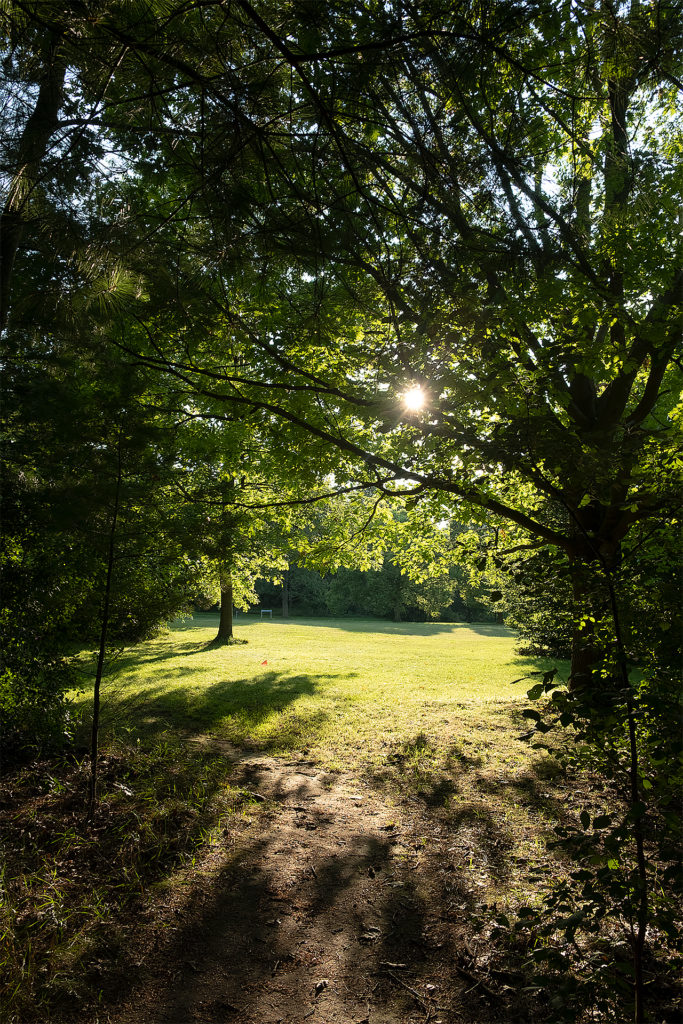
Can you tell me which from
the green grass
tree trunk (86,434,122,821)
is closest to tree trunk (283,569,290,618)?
the green grass

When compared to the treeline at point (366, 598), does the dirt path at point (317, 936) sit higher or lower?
higher

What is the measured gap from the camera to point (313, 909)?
3.42m

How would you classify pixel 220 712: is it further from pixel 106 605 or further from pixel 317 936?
pixel 317 936

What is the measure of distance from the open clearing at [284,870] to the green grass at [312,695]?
97 mm

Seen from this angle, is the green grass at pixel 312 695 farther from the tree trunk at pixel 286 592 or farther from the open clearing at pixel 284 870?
the tree trunk at pixel 286 592

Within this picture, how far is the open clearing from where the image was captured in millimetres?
2664

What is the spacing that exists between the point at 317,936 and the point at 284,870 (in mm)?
780

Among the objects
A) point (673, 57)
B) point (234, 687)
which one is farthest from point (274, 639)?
point (673, 57)

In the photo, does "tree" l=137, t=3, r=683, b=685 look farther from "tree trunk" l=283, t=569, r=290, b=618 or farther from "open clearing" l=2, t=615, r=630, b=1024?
"tree trunk" l=283, t=569, r=290, b=618

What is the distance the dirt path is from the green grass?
2297mm

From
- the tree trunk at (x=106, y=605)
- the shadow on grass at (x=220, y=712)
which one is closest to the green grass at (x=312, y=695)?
the shadow on grass at (x=220, y=712)

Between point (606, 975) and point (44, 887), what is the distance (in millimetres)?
3524

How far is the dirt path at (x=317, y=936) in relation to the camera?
2.60 meters

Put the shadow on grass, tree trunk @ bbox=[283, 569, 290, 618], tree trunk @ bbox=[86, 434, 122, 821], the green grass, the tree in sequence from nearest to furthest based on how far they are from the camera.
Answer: the tree → tree trunk @ bbox=[86, 434, 122, 821] → the shadow on grass → the green grass → tree trunk @ bbox=[283, 569, 290, 618]
